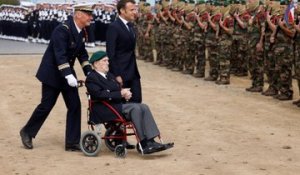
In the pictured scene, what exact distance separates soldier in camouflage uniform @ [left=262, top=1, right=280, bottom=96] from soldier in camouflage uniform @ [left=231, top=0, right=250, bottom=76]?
1.92 m

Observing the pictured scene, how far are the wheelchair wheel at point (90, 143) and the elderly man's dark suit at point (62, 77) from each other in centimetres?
32

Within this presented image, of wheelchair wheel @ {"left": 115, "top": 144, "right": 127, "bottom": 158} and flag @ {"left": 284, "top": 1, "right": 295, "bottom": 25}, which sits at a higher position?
flag @ {"left": 284, "top": 1, "right": 295, "bottom": 25}

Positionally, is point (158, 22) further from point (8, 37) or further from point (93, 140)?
point (8, 37)

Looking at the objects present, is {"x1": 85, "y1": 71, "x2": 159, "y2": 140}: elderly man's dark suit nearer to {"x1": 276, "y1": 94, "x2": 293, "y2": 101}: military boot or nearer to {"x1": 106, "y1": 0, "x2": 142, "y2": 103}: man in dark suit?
{"x1": 106, "y1": 0, "x2": 142, "y2": 103}: man in dark suit

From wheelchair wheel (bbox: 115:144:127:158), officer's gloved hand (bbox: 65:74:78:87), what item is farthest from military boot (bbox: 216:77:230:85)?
officer's gloved hand (bbox: 65:74:78:87)

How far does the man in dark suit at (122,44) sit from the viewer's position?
8.17 metres

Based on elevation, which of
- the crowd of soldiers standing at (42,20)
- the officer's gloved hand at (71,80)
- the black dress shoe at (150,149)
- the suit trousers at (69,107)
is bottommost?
the crowd of soldiers standing at (42,20)

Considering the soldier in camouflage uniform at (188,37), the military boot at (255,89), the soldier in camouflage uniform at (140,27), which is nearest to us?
the military boot at (255,89)

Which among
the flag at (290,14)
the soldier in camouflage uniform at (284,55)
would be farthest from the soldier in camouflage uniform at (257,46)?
the flag at (290,14)

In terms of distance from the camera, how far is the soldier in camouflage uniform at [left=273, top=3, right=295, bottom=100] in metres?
12.5

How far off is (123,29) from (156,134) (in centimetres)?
141

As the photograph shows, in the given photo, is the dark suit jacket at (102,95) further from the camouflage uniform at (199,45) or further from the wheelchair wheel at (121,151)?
the camouflage uniform at (199,45)

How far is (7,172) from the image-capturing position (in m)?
7.15

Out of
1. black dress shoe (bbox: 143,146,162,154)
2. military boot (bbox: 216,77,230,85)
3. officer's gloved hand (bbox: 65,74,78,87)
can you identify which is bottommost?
military boot (bbox: 216,77,230,85)
